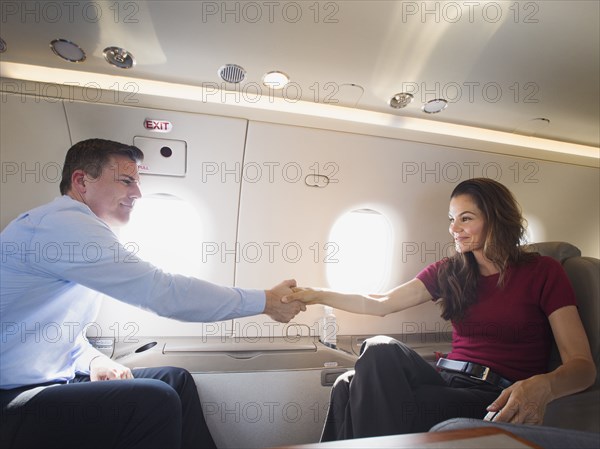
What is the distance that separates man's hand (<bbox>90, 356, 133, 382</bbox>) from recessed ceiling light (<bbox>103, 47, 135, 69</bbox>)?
1.63 meters

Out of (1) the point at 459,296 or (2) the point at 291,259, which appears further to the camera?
(2) the point at 291,259

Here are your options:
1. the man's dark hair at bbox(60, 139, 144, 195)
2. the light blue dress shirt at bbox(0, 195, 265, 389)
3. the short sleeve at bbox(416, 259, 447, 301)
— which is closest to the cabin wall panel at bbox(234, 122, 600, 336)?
the short sleeve at bbox(416, 259, 447, 301)

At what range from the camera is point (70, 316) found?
5.07 ft

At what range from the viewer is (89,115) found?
6.16ft

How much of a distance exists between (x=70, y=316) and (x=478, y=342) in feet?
6.93

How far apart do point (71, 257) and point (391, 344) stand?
147 centimetres

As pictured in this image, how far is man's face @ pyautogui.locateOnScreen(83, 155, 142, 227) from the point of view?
165 centimetres

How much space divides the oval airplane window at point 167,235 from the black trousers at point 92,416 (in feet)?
3.29

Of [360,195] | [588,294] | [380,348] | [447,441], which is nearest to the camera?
[447,441]

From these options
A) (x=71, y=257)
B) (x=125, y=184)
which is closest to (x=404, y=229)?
(x=125, y=184)

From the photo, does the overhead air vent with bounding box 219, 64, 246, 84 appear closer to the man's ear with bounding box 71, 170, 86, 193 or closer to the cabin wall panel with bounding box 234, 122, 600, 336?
the cabin wall panel with bounding box 234, 122, 600, 336

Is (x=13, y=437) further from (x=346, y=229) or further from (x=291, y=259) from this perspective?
(x=346, y=229)

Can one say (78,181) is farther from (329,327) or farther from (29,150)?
(329,327)

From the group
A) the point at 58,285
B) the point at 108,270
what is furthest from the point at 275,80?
the point at 58,285
